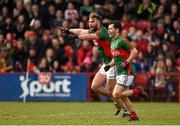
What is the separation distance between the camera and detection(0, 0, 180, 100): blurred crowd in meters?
22.5

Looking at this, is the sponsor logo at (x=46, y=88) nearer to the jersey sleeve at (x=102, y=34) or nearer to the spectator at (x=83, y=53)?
the spectator at (x=83, y=53)

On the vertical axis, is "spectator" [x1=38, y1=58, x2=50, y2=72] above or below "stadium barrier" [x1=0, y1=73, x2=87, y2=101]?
above

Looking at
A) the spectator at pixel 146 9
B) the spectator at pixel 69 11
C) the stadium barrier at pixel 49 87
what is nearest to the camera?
the stadium barrier at pixel 49 87

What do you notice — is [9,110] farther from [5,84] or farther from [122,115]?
[5,84]

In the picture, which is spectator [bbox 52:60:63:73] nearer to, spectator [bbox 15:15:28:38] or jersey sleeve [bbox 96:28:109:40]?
spectator [bbox 15:15:28:38]

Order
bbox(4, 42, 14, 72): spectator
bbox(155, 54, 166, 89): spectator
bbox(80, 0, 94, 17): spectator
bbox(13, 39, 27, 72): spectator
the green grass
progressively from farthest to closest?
bbox(80, 0, 94, 17): spectator < bbox(13, 39, 27, 72): spectator < bbox(4, 42, 14, 72): spectator < bbox(155, 54, 166, 89): spectator < the green grass

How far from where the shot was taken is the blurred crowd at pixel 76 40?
73.9 ft

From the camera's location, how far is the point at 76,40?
23.6 metres

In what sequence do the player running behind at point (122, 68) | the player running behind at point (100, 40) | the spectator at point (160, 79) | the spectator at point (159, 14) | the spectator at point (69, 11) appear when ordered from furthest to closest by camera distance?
1. the spectator at point (69, 11)
2. the spectator at point (159, 14)
3. the spectator at point (160, 79)
4. the player running behind at point (100, 40)
5. the player running behind at point (122, 68)

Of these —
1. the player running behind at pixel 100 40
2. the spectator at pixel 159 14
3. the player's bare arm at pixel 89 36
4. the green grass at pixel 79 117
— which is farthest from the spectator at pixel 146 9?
the player's bare arm at pixel 89 36

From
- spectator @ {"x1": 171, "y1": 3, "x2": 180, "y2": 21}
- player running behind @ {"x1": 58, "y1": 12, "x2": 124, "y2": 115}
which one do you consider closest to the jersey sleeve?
player running behind @ {"x1": 58, "y1": 12, "x2": 124, "y2": 115}

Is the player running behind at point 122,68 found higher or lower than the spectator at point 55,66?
higher

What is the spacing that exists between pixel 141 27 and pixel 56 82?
393 cm

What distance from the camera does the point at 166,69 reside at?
72.5ft
